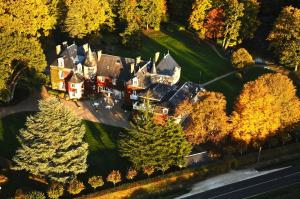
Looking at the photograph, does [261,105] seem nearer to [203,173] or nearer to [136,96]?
[203,173]

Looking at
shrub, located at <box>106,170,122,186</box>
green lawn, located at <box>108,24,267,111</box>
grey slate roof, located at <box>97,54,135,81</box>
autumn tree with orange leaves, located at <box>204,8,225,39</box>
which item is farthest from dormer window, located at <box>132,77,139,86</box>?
autumn tree with orange leaves, located at <box>204,8,225,39</box>

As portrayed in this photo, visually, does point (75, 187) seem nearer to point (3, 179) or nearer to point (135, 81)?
point (3, 179)

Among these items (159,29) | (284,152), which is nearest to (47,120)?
(284,152)

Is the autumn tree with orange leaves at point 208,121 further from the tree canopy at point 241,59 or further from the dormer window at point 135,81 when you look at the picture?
the tree canopy at point 241,59

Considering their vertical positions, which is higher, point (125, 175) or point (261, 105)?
point (261, 105)

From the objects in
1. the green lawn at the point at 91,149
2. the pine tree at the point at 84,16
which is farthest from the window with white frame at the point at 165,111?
the pine tree at the point at 84,16

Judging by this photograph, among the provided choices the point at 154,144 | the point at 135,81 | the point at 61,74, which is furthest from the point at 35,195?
the point at 61,74
